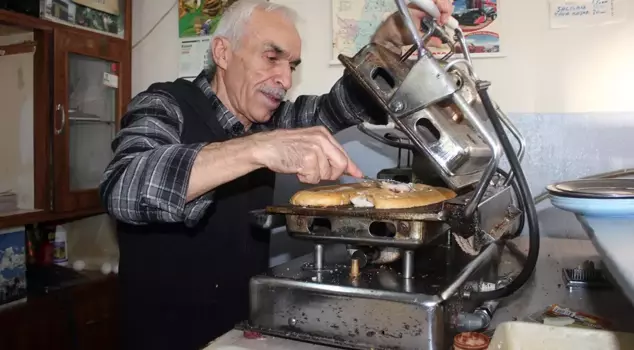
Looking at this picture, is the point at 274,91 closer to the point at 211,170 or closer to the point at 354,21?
the point at 211,170

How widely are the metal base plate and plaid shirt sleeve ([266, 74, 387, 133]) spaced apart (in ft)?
2.58

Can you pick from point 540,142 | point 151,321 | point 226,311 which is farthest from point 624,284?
point 540,142

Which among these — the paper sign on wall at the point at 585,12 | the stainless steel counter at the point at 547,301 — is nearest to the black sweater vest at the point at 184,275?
the stainless steel counter at the point at 547,301

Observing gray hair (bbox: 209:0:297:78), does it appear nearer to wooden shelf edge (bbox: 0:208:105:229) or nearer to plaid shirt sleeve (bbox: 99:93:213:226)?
plaid shirt sleeve (bbox: 99:93:213:226)

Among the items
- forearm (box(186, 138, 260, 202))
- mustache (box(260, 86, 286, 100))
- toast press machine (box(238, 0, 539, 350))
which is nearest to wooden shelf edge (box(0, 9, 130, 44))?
mustache (box(260, 86, 286, 100))

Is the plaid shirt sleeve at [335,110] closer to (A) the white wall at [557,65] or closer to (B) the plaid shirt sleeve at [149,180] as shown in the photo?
(A) the white wall at [557,65]

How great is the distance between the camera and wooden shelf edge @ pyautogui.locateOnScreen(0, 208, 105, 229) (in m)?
1.98

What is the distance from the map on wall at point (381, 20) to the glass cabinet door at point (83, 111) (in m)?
1.00

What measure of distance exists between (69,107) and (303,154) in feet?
5.19

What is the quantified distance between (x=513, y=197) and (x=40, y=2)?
1.81 meters

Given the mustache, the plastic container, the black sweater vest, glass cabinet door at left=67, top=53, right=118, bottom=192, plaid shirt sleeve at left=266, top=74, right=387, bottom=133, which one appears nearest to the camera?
the plastic container

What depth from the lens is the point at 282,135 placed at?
106 cm

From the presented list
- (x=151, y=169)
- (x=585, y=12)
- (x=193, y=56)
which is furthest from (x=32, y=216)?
(x=585, y=12)

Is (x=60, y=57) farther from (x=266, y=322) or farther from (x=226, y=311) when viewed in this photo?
(x=266, y=322)
